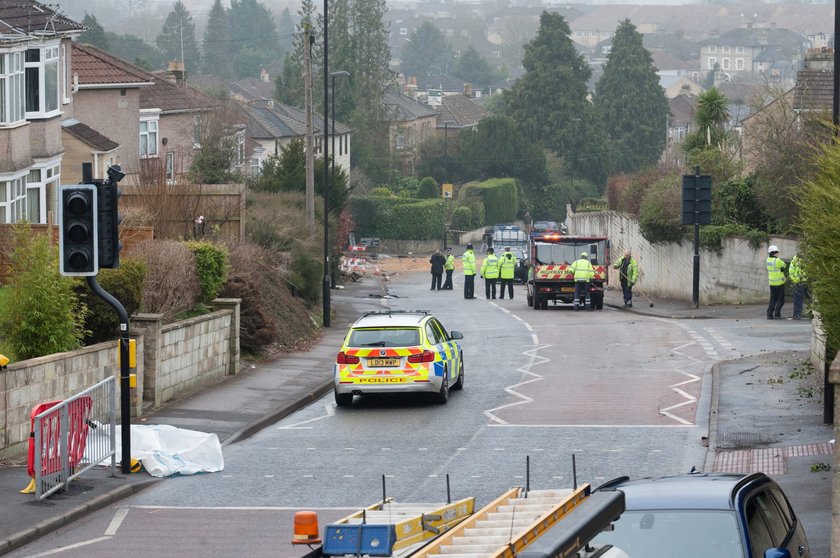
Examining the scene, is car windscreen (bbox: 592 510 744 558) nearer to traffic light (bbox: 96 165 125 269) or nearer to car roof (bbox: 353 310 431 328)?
traffic light (bbox: 96 165 125 269)

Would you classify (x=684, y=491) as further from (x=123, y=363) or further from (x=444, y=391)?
(x=444, y=391)

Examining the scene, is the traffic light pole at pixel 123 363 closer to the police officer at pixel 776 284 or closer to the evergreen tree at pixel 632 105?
the police officer at pixel 776 284

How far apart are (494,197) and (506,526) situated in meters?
86.9

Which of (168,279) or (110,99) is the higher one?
(110,99)

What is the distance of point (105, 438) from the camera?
53.5 ft

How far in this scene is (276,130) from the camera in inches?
3317

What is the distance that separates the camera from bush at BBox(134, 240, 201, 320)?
76.2 feet

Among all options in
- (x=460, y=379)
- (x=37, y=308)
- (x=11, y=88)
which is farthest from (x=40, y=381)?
(x=11, y=88)

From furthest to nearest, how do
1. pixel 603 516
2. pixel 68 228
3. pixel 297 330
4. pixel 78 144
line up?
pixel 78 144 → pixel 297 330 → pixel 68 228 → pixel 603 516

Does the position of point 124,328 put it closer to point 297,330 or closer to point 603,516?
point 603,516

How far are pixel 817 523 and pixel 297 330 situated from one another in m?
18.6

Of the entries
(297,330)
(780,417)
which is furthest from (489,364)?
(780,417)

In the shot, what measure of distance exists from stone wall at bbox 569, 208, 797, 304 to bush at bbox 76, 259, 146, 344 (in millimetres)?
19918

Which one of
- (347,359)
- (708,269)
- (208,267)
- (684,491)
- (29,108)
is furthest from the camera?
(708,269)
